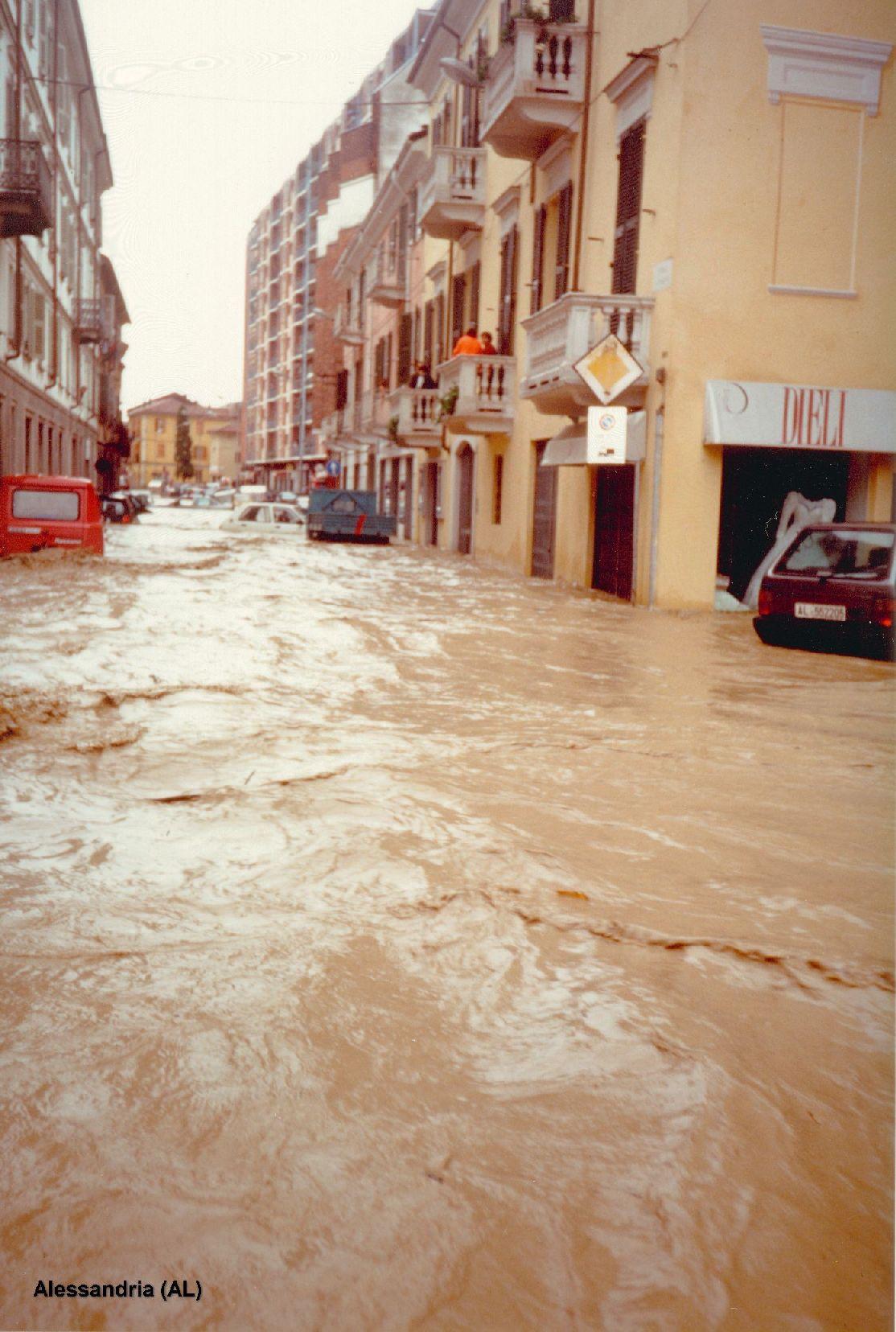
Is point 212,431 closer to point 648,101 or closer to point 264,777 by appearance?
point 648,101

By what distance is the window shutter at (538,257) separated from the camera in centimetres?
2155

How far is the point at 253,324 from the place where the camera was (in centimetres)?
10831

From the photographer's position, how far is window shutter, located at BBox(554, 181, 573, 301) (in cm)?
1998

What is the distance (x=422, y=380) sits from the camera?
30969 mm

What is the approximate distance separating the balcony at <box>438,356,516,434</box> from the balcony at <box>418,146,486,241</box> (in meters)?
4.40

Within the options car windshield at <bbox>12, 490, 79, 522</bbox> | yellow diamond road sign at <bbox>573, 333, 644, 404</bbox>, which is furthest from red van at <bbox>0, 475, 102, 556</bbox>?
yellow diamond road sign at <bbox>573, 333, 644, 404</bbox>

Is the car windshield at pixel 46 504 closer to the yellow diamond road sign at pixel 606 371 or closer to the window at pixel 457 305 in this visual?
the yellow diamond road sign at pixel 606 371

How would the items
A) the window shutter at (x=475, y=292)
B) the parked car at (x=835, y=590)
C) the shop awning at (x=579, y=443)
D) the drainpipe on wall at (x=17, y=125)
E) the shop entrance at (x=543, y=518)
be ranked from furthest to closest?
the window shutter at (x=475, y=292) < the drainpipe on wall at (x=17, y=125) < the shop entrance at (x=543, y=518) < the shop awning at (x=579, y=443) < the parked car at (x=835, y=590)

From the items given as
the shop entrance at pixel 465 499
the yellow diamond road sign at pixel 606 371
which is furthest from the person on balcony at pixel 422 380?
the yellow diamond road sign at pixel 606 371

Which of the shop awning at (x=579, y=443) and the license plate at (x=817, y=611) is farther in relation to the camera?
the shop awning at (x=579, y=443)

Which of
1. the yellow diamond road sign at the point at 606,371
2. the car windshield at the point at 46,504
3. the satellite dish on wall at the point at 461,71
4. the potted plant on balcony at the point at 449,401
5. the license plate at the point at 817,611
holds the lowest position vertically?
the license plate at the point at 817,611

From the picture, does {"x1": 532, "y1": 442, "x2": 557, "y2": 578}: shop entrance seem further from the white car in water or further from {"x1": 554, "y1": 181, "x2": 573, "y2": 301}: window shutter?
the white car in water

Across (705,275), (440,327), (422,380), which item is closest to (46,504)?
(705,275)

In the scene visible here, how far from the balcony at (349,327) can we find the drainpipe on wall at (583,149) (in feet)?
93.8
